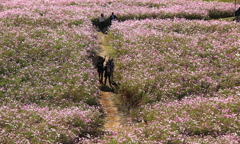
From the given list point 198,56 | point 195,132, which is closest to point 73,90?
point 195,132

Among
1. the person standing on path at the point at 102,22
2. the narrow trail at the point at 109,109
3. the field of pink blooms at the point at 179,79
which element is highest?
the person standing on path at the point at 102,22

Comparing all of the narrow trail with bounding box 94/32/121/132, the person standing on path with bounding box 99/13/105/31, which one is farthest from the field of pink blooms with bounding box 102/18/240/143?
the person standing on path with bounding box 99/13/105/31

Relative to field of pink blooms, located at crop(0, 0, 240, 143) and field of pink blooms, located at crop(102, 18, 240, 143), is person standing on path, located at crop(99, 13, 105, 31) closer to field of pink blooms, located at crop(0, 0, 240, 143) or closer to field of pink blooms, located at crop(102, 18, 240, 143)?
field of pink blooms, located at crop(0, 0, 240, 143)

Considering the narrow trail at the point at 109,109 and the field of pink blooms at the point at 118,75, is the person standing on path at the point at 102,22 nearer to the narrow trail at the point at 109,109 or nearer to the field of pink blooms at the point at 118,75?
the field of pink blooms at the point at 118,75

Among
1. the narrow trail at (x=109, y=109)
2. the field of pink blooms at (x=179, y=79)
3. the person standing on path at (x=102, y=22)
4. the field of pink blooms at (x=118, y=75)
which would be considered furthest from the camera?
the person standing on path at (x=102, y=22)

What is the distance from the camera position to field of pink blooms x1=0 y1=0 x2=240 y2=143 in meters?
15.7

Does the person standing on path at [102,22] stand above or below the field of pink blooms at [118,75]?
above

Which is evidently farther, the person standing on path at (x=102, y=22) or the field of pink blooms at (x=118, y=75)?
the person standing on path at (x=102, y=22)

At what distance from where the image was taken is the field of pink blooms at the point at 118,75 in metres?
15.7

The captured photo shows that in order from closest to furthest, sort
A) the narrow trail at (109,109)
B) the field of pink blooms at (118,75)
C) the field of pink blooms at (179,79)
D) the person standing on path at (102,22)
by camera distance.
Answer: the field of pink blooms at (179,79), the field of pink blooms at (118,75), the narrow trail at (109,109), the person standing on path at (102,22)

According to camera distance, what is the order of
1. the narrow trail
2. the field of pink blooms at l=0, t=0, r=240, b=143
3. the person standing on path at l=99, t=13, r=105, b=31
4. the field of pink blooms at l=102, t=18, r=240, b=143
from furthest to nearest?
1. the person standing on path at l=99, t=13, r=105, b=31
2. the narrow trail
3. the field of pink blooms at l=0, t=0, r=240, b=143
4. the field of pink blooms at l=102, t=18, r=240, b=143

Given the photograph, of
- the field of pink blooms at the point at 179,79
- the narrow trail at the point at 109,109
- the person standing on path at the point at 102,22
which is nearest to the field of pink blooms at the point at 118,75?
the field of pink blooms at the point at 179,79

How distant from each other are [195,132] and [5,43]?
19.2m

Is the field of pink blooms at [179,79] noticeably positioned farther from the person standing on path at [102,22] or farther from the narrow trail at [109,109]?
the person standing on path at [102,22]
